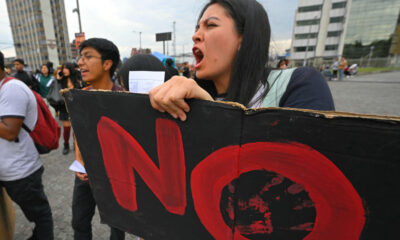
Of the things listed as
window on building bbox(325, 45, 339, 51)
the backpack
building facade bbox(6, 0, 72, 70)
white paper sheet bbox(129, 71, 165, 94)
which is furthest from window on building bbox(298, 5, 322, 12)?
building facade bbox(6, 0, 72, 70)

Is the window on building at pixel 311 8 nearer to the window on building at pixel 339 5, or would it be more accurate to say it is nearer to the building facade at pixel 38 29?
the window on building at pixel 339 5

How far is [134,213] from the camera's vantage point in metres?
0.91

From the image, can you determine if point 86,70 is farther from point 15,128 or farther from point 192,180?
point 192,180

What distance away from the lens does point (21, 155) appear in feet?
5.00

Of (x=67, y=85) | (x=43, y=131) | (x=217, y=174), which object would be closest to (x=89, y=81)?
(x=43, y=131)

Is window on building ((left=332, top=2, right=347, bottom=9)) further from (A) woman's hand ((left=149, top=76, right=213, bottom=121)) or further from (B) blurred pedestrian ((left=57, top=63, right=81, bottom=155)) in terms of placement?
(A) woman's hand ((left=149, top=76, right=213, bottom=121))

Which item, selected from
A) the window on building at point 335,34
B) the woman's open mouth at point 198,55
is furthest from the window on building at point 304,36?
the woman's open mouth at point 198,55

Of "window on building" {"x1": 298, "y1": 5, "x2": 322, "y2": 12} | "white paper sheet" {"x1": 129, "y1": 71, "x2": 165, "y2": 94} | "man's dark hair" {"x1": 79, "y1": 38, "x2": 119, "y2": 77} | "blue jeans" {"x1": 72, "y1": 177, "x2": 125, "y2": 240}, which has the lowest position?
"blue jeans" {"x1": 72, "y1": 177, "x2": 125, "y2": 240}

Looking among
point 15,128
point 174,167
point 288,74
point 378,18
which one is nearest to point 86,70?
point 15,128

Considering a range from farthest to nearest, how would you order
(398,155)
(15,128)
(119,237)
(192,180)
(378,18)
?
(378,18) → (119,237) → (15,128) → (192,180) → (398,155)

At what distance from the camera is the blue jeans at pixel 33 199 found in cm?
153

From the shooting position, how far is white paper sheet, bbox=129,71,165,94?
128 centimetres

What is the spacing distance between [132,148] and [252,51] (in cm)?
64

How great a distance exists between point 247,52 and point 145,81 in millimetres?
746
